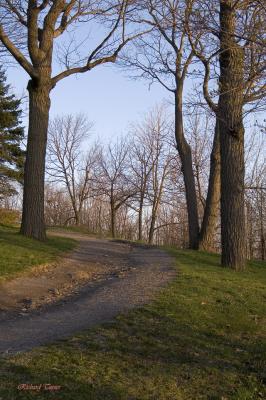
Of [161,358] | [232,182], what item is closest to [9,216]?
[232,182]

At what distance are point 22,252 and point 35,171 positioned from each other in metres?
3.34

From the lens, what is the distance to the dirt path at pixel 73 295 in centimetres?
641

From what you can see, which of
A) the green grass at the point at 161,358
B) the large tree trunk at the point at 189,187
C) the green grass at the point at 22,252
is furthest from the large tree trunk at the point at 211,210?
the green grass at the point at 161,358

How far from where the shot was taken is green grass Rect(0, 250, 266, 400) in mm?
4594

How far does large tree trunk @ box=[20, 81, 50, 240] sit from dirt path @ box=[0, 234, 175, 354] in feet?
5.16

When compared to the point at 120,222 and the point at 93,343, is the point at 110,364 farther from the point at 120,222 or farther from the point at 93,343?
the point at 120,222

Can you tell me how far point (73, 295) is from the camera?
8898 millimetres

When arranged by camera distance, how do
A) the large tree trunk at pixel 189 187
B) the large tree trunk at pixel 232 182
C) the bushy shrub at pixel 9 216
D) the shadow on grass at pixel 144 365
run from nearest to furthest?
the shadow on grass at pixel 144 365
the large tree trunk at pixel 232 182
the large tree trunk at pixel 189 187
the bushy shrub at pixel 9 216

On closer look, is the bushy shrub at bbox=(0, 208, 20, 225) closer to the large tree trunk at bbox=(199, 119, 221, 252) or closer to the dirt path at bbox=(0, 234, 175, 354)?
the large tree trunk at bbox=(199, 119, 221, 252)

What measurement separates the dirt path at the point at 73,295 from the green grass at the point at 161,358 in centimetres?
41

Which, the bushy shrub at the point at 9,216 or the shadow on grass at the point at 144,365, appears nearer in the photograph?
the shadow on grass at the point at 144,365

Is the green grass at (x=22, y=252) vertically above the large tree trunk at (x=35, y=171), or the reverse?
the large tree trunk at (x=35, y=171)

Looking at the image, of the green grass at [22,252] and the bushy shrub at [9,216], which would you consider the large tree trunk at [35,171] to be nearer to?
the green grass at [22,252]

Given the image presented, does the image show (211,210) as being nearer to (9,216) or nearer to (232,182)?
(232,182)
